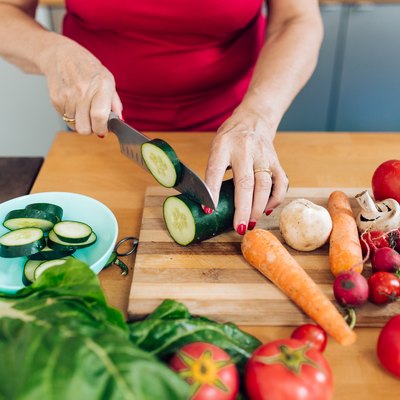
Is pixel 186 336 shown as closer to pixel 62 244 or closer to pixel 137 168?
pixel 62 244

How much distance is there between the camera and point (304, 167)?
172 centimetres

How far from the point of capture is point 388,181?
1422 mm

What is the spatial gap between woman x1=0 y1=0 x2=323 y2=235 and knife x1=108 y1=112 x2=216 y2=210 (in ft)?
0.15

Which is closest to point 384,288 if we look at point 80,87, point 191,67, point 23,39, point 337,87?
point 80,87

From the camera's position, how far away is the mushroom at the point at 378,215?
4.31ft

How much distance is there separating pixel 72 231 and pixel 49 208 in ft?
0.52

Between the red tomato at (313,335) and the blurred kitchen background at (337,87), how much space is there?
234 cm

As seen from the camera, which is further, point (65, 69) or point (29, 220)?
point (65, 69)

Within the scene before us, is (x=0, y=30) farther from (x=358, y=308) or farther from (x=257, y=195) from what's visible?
(x=358, y=308)

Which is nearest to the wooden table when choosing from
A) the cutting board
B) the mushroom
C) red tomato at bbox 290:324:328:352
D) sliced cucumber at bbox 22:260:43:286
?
the cutting board

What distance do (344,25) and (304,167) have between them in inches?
67.8

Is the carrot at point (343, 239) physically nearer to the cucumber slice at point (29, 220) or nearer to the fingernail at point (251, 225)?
the fingernail at point (251, 225)

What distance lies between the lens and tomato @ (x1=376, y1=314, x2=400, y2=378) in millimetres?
990

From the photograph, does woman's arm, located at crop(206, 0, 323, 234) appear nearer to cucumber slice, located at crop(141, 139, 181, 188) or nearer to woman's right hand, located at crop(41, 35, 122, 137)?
cucumber slice, located at crop(141, 139, 181, 188)
